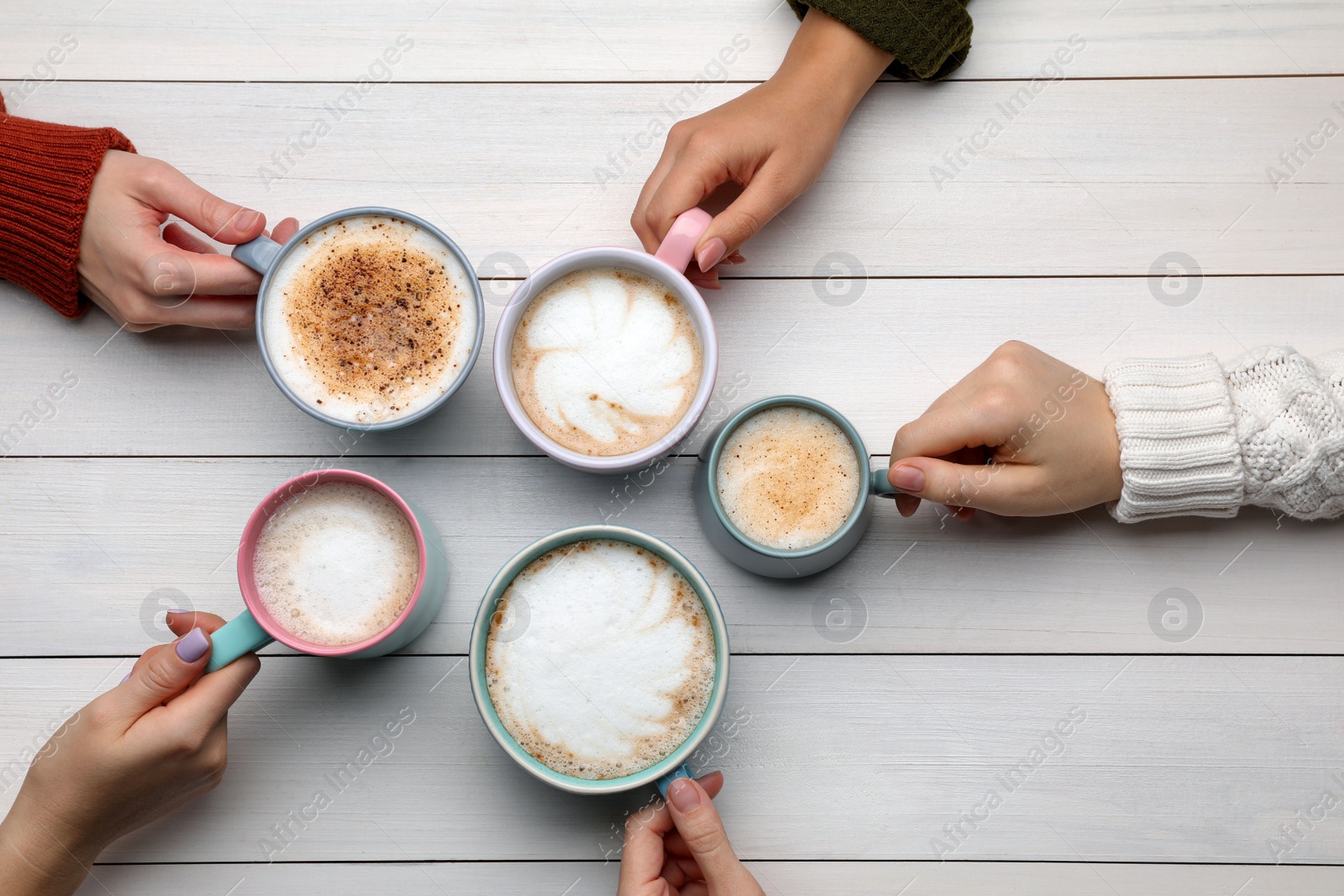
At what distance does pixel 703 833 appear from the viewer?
34.4 inches

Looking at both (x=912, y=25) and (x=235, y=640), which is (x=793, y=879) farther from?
(x=912, y=25)

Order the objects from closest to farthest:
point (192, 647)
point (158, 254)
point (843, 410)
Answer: point (192, 647) < point (158, 254) < point (843, 410)

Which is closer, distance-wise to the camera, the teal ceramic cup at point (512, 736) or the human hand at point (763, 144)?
the teal ceramic cup at point (512, 736)

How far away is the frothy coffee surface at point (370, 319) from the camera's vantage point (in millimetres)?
941

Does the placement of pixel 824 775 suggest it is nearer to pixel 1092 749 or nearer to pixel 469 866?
pixel 1092 749

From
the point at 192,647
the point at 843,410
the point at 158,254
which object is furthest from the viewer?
the point at 843,410

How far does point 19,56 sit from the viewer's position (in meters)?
1.10

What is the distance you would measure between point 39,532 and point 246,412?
0.93 ft

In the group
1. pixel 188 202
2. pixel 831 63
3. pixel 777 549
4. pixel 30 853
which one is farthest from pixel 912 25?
pixel 30 853

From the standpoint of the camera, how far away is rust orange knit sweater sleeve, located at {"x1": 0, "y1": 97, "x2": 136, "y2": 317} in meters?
1.00

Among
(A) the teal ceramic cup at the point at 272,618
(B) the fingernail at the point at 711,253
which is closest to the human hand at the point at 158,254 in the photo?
(A) the teal ceramic cup at the point at 272,618

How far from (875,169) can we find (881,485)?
0.42 m

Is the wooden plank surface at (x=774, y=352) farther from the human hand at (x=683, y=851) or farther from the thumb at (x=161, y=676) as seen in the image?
the human hand at (x=683, y=851)

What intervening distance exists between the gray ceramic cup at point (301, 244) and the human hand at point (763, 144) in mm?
209
